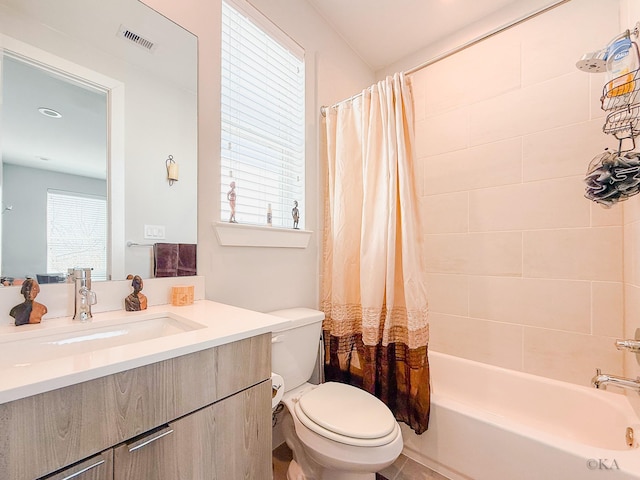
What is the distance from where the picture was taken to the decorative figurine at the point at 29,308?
0.83 meters

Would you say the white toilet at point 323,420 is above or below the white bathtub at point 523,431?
above

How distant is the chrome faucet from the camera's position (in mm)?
897

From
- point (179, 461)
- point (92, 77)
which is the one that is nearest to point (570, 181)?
point (179, 461)

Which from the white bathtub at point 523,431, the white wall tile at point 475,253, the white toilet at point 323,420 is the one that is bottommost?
the white bathtub at point 523,431

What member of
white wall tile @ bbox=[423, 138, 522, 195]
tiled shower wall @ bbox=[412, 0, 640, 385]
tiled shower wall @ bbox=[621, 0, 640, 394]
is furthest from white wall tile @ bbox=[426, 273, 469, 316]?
tiled shower wall @ bbox=[621, 0, 640, 394]

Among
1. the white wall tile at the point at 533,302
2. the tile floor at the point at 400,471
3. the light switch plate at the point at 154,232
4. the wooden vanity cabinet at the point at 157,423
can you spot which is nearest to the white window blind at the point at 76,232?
the light switch plate at the point at 154,232

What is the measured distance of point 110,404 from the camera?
581 mm

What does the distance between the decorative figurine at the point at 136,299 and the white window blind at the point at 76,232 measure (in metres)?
0.10

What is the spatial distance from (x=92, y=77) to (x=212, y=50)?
0.53 metres

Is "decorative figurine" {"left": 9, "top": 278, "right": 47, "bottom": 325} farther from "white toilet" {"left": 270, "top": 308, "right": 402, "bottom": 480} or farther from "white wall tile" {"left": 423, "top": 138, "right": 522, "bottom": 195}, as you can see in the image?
"white wall tile" {"left": 423, "top": 138, "right": 522, "bottom": 195}

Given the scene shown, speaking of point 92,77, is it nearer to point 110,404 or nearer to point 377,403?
point 110,404

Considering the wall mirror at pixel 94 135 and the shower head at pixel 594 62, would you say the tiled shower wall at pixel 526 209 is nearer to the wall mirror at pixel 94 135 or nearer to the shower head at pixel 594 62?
the shower head at pixel 594 62

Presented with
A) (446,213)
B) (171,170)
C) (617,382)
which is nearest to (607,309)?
(617,382)

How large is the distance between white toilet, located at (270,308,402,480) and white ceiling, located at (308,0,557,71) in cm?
186
